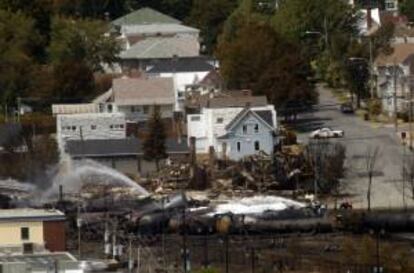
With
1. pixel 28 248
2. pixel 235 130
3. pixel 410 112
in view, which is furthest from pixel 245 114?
pixel 28 248

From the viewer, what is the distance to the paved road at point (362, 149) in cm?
3919

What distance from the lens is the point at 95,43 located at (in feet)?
189

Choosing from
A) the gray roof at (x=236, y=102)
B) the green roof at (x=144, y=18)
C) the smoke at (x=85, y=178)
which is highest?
the green roof at (x=144, y=18)

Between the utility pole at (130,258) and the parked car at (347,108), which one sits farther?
the parked car at (347,108)

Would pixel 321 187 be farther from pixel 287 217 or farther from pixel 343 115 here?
pixel 343 115

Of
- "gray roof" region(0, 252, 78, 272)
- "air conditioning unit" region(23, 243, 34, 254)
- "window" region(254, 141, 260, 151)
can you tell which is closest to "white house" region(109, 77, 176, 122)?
"window" region(254, 141, 260, 151)

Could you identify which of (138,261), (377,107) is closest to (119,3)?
(377,107)

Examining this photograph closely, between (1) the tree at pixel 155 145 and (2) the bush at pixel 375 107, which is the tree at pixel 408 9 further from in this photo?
(1) the tree at pixel 155 145

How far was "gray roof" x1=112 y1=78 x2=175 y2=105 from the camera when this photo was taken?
49.3 m

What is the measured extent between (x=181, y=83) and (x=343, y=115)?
508 centimetres

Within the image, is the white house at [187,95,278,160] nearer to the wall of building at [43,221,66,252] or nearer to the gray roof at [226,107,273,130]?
the gray roof at [226,107,273,130]

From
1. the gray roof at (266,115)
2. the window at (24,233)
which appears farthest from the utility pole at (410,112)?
the window at (24,233)

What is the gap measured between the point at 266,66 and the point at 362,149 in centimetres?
652

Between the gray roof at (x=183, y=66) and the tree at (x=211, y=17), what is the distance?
514 cm
